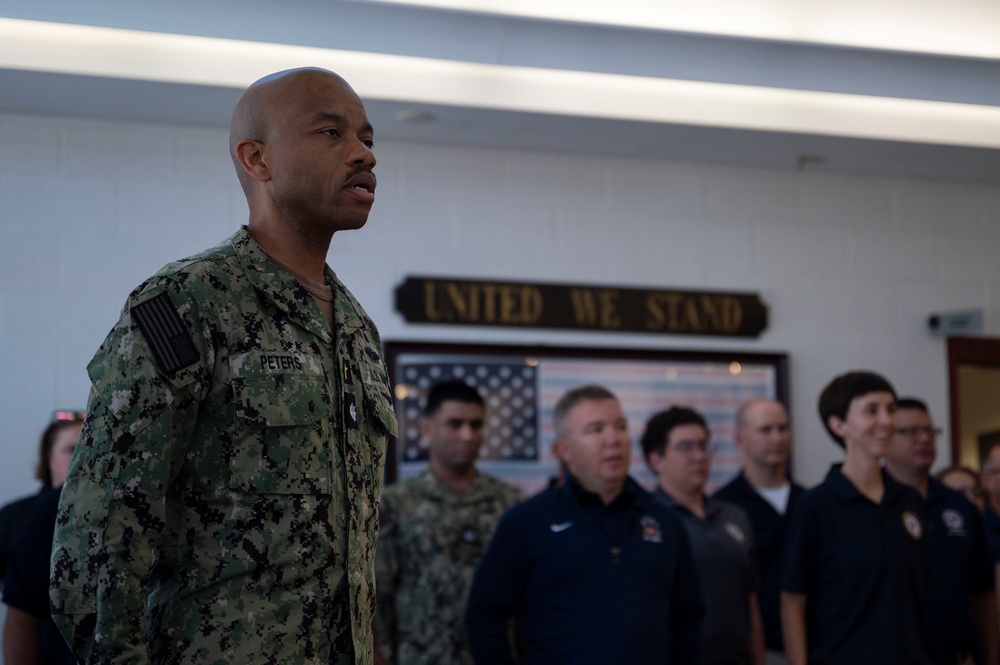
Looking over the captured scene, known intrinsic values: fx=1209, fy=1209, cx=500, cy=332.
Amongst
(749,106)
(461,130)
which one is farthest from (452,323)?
(749,106)

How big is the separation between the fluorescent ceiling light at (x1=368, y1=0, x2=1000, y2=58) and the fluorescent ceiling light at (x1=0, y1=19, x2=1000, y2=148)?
294 millimetres

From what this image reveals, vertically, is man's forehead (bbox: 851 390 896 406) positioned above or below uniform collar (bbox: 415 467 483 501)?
above

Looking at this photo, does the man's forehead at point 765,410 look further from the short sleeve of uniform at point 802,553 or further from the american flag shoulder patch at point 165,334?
the american flag shoulder patch at point 165,334

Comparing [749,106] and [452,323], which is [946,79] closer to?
[749,106]

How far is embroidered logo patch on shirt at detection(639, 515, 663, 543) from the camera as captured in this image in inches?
129

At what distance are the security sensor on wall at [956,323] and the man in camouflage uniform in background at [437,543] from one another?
2.66m

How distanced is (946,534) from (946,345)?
6.78 ft

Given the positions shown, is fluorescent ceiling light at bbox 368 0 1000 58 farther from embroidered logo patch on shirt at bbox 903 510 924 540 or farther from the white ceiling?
embroidered logo patch on shirt at bbox 903 510 924 540

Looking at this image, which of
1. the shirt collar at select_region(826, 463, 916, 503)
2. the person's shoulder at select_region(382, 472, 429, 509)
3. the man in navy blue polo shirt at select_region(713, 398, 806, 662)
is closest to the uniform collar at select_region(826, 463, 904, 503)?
the shirt collar at select_region(826, 463, 916, 503)

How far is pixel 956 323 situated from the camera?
18.7 ft

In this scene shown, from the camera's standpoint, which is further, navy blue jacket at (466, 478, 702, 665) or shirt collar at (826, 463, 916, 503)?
shirt collar at (826, 463, 916, 503)

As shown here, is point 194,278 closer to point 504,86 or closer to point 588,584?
point 588,584

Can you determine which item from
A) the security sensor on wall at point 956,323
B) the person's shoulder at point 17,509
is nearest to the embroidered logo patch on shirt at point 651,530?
the person's shoulder at point 17,509

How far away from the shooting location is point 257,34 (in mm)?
4379
